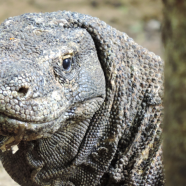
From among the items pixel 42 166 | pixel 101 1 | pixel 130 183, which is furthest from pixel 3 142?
pixel 101 1

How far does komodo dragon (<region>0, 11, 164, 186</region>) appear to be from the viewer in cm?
251

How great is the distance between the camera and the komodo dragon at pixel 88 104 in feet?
8.22

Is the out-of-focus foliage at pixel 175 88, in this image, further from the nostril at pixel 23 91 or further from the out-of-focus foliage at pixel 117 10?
the out-of-focus foliage at pixel 117 10

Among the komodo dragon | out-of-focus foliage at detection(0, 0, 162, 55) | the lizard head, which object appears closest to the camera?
the lizard head

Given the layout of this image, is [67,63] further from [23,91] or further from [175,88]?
[175,88]

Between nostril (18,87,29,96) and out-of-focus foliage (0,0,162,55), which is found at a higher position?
out-of-focus foliage (0,0,162,55)

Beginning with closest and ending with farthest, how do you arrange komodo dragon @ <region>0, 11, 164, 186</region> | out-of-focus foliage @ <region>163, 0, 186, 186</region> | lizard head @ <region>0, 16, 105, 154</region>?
out-of-focus foliage @ <region>163, 0, 186, 186</region> < lizard head @ <region>0, 16, 105, 154</region> < komodo dragon @ <region>0, 11, 164, 186</region>

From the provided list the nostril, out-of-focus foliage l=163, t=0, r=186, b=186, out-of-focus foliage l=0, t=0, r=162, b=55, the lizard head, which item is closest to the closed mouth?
the lizard head

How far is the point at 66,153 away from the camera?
2.90m

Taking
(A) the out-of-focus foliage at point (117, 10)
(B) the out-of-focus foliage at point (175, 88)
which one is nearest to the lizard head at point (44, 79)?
(B) the out-of-focus foliage at point (175, 88)

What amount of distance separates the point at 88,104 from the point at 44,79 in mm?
530

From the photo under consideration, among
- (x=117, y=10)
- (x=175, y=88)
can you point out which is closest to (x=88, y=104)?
(x=175, y=88)

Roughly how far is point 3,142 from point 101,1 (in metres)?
9.86

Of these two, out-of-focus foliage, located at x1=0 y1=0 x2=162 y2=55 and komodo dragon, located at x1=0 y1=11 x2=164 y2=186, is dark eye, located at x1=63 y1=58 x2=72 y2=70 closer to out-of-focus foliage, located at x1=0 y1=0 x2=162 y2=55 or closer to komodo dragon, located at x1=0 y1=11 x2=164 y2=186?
komodo dragon, located at x1=0 y1=11 x2=164 y2=186
